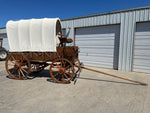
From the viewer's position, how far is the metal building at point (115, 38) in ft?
17.7

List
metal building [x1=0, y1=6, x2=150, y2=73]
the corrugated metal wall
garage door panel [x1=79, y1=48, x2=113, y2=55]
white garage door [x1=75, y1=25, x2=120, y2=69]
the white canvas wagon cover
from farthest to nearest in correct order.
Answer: garage door panel [x1=79, y1=48, x2=113, y2=55] → white garage door [x1=75, y1=25, x2=120, y2=69] → metal building [x1=0, y1=6, x2=150, y2=73] → the corrugated metal wall → the white canvas wagon cover

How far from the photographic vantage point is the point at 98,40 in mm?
6660

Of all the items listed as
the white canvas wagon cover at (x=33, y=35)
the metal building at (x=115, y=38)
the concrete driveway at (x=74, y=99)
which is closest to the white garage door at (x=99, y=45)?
the metal building at (x=115, y=38)

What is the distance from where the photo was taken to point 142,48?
215 inches

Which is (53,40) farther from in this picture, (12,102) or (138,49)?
(138,49)

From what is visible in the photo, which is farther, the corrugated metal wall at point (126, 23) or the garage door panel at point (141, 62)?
the garage door panel at point (141, 62)

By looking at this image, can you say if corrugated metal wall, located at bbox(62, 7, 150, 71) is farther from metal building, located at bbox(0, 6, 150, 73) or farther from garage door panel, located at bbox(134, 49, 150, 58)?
garage door panel, located at bbox(134, 49, 150, 58)

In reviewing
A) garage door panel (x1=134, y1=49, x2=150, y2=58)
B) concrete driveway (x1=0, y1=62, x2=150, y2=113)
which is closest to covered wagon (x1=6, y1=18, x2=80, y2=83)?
concrete driveway (x1=0, y1=62, x2=150, y2=113)

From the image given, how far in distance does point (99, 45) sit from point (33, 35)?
4301 millimetres

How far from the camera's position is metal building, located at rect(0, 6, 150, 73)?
212 inches

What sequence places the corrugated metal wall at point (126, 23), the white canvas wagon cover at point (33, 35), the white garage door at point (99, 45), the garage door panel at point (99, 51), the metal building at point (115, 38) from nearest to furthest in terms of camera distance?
the white canvas wagon cover at point (33, 35) < the corrugated metal wall at point (126, 23) < the metal building at point (115, 38) < the white garage door at point (99, 45) < the garage door panel at point (99, 51)

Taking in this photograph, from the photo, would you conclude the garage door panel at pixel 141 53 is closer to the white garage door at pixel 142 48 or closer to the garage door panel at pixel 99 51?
the white garage door at pixel 142 48

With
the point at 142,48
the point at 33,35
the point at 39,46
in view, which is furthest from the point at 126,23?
the point at 33,35

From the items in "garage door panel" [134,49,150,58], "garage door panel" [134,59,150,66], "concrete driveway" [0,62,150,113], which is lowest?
"concrete driveway" [0,62,150,113]
